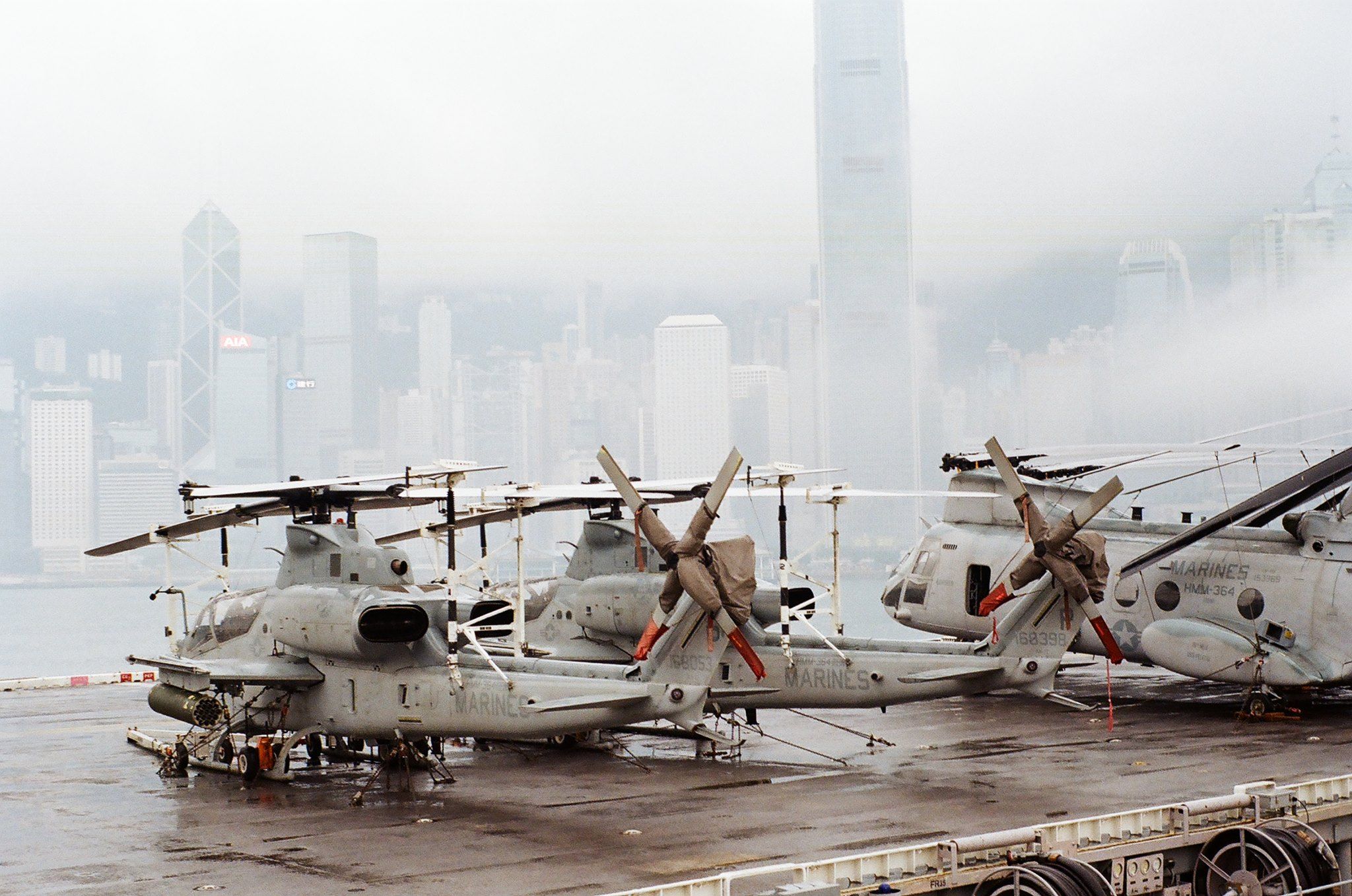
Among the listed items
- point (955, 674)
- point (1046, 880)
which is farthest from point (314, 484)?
point (1046, 880)

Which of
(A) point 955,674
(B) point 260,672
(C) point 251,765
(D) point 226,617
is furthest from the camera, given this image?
(D) point 226,617

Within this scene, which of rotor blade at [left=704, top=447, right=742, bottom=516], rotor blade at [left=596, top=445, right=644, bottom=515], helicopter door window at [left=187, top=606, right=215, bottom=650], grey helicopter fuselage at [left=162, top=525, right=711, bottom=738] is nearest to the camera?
rotor blade at [left=704, top=447, right=742, bottom=516]

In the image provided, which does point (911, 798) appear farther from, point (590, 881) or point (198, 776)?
point (198, 776)

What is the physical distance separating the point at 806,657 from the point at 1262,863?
20.7ft

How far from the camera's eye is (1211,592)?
22109 millimetres

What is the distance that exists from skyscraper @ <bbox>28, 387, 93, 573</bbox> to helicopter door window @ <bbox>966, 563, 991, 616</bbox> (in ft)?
428

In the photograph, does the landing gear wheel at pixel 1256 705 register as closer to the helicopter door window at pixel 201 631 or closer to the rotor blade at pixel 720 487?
the rotor blade at pixel 720 487

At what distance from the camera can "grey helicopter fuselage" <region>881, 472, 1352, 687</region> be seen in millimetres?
20938

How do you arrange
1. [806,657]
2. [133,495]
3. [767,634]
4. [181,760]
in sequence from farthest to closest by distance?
[133,495] → [181,760] → [767,634] → [806,657]

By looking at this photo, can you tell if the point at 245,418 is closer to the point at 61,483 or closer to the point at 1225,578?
the point at 61,483

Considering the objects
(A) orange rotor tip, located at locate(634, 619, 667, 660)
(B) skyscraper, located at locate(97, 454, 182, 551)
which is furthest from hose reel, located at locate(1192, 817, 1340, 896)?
(B) skyscraper, located at locate(97, 454, 182, 551)

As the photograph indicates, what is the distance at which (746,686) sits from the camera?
1800cm

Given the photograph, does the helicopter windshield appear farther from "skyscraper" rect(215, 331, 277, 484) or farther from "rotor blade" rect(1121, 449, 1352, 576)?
"skyscraper" rect(215, 331, 277, 484)

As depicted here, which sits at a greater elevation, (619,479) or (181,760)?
(619,479)
